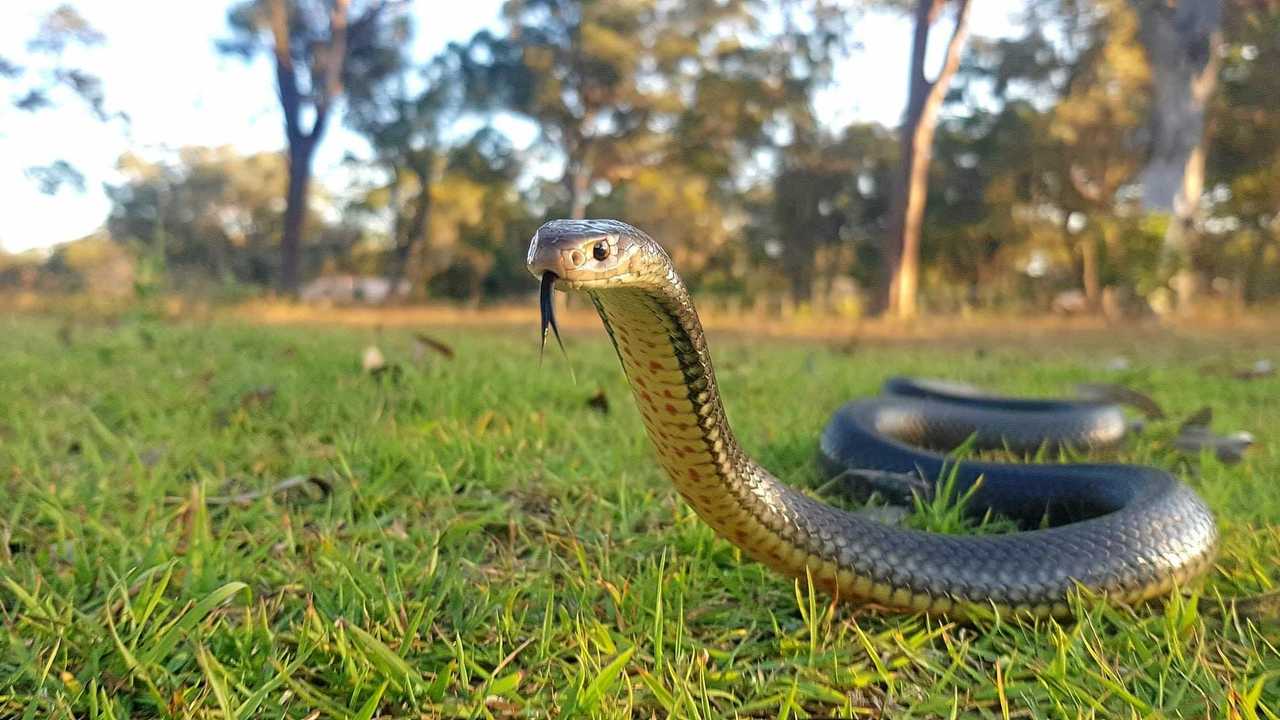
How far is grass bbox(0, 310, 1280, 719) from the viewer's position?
1192mm

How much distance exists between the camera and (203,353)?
15.7 feet

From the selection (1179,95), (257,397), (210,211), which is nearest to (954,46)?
(1179,95)

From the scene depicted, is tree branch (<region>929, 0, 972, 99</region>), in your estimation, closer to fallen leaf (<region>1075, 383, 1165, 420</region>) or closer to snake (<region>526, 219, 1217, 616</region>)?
fallen leaf (<region>1075, 383, 1165, 420</region>)

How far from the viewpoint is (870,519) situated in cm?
171

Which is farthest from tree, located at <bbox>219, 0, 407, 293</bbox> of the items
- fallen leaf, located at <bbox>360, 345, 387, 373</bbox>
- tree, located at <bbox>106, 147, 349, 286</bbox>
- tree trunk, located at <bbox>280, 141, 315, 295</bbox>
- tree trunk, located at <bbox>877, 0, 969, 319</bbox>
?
fallen leaf, located at <bbox>360, 345, 387, 373</bbox>

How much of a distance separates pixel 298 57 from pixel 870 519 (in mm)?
26856

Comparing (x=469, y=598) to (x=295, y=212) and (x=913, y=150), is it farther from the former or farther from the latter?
(x=295, y=212)

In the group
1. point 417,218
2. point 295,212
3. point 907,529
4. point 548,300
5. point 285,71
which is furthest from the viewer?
point 417,218

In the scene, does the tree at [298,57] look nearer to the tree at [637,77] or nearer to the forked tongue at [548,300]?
the tree at [637,77]

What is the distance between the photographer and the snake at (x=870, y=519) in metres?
1.16

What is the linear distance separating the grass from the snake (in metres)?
0.07

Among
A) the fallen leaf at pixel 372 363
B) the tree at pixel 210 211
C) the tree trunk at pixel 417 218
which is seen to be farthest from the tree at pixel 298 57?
the fallen leaf at pixel 372 363

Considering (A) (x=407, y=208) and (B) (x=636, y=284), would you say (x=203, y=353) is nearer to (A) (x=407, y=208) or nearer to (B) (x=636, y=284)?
(B) (x=636, y=284)

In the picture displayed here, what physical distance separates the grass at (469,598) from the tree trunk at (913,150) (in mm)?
12216
